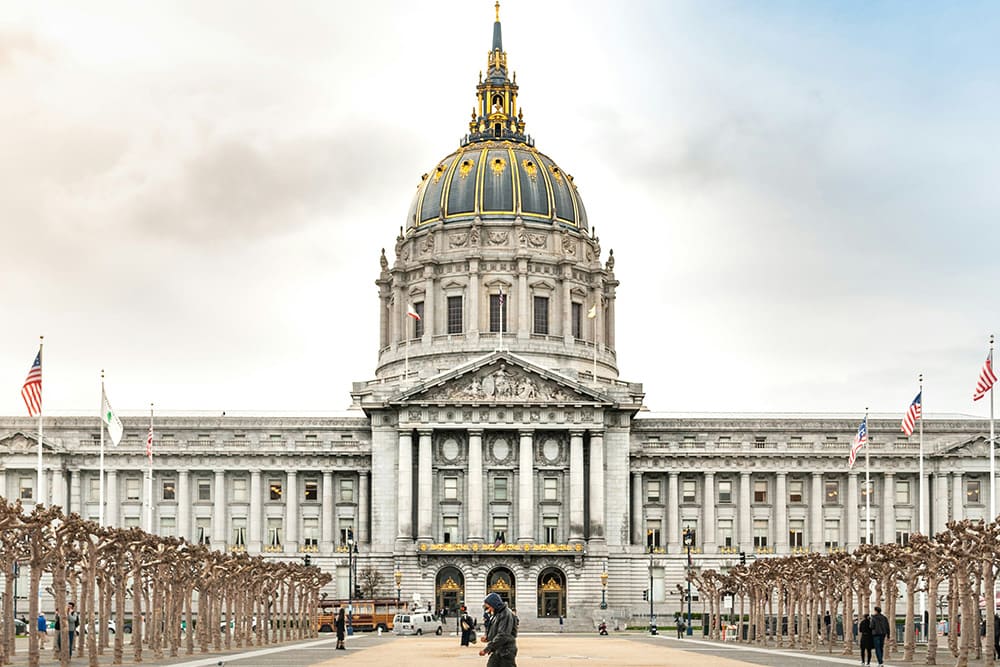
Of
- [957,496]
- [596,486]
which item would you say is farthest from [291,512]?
[957,496]

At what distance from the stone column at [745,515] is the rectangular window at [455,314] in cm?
3579

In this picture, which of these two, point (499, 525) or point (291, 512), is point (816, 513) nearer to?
point (499, 525)

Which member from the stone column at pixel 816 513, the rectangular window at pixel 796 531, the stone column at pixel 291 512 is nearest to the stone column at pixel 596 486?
the rectangular window at pixel 796 531

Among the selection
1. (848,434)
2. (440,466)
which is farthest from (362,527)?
(848,434)

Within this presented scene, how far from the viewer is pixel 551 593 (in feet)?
485

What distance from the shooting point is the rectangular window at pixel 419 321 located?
174750 millimetres

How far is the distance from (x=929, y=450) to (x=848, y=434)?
924 cm

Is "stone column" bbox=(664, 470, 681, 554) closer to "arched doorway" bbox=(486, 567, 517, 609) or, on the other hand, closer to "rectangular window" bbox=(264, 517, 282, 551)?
"arched doorway" bbox=(486, 567, 517, 609)

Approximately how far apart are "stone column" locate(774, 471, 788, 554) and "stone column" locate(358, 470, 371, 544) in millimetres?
40062

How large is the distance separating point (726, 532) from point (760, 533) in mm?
3357

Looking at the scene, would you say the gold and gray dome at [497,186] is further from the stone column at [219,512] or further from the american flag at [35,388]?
the american flag at [35,388]

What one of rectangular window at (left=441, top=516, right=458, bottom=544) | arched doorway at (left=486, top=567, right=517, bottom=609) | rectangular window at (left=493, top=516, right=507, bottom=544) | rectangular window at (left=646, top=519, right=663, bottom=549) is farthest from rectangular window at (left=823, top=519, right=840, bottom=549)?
rectangular window at (left=441, top=516, right=458, bottom=544)

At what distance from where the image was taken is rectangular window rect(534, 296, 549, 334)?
17388 cm

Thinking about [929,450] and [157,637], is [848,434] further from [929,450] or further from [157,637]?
[157,637]
